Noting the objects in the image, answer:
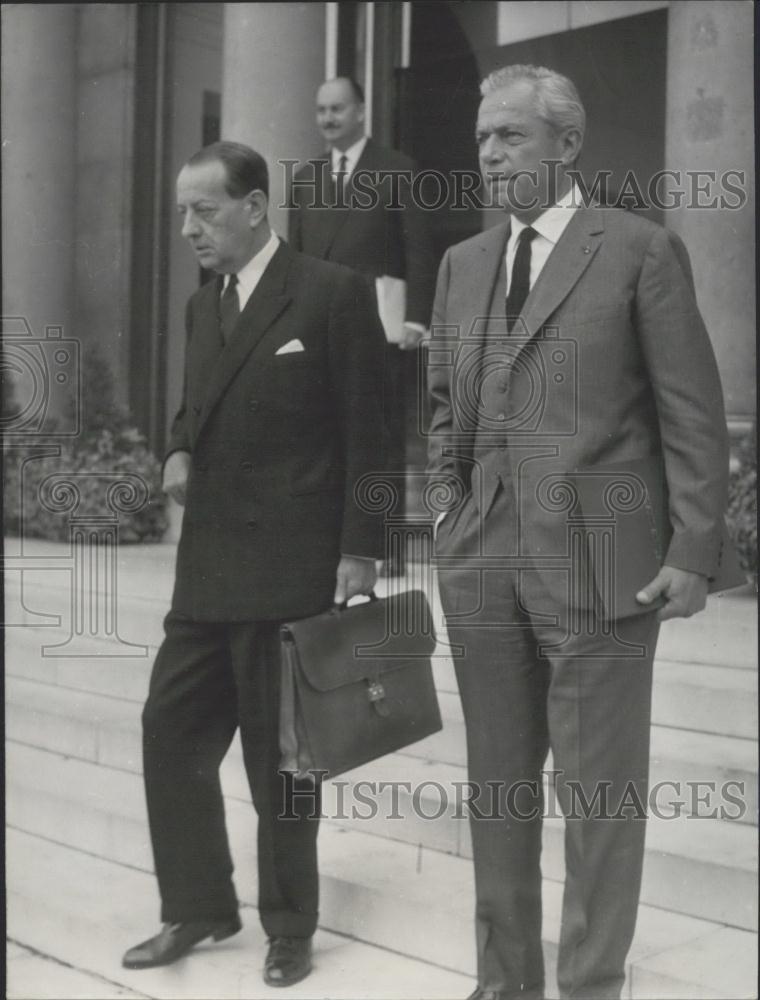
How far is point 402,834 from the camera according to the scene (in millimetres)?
4117

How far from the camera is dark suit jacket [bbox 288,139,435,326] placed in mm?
4598

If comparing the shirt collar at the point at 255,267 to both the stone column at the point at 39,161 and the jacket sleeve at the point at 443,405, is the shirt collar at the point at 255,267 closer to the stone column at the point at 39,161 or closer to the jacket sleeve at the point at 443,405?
the jacket sleeve at the point at 443,405

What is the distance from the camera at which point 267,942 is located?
3.54 meters

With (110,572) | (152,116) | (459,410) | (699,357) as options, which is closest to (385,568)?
(110,572)

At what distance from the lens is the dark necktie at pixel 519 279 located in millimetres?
2961

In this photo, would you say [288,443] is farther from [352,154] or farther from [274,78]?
[274,78]

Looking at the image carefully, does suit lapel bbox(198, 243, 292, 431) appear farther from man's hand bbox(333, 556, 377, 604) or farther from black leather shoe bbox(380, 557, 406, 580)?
black leather shoe bbox(380, 557, 406, 580)

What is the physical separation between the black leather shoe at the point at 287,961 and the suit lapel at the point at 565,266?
1.67 m

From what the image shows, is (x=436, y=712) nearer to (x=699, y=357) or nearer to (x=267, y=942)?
(x=267, y=942)

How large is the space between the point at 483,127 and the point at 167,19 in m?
7.10

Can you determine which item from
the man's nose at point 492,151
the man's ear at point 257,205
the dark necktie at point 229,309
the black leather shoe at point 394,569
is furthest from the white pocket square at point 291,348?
the black leather shoe at point 394,569

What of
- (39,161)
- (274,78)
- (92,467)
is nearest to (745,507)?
(274,78)

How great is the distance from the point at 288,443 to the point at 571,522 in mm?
820

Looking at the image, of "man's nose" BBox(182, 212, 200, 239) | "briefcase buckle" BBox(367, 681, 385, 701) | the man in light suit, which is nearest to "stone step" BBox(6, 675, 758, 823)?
the man in light suit
